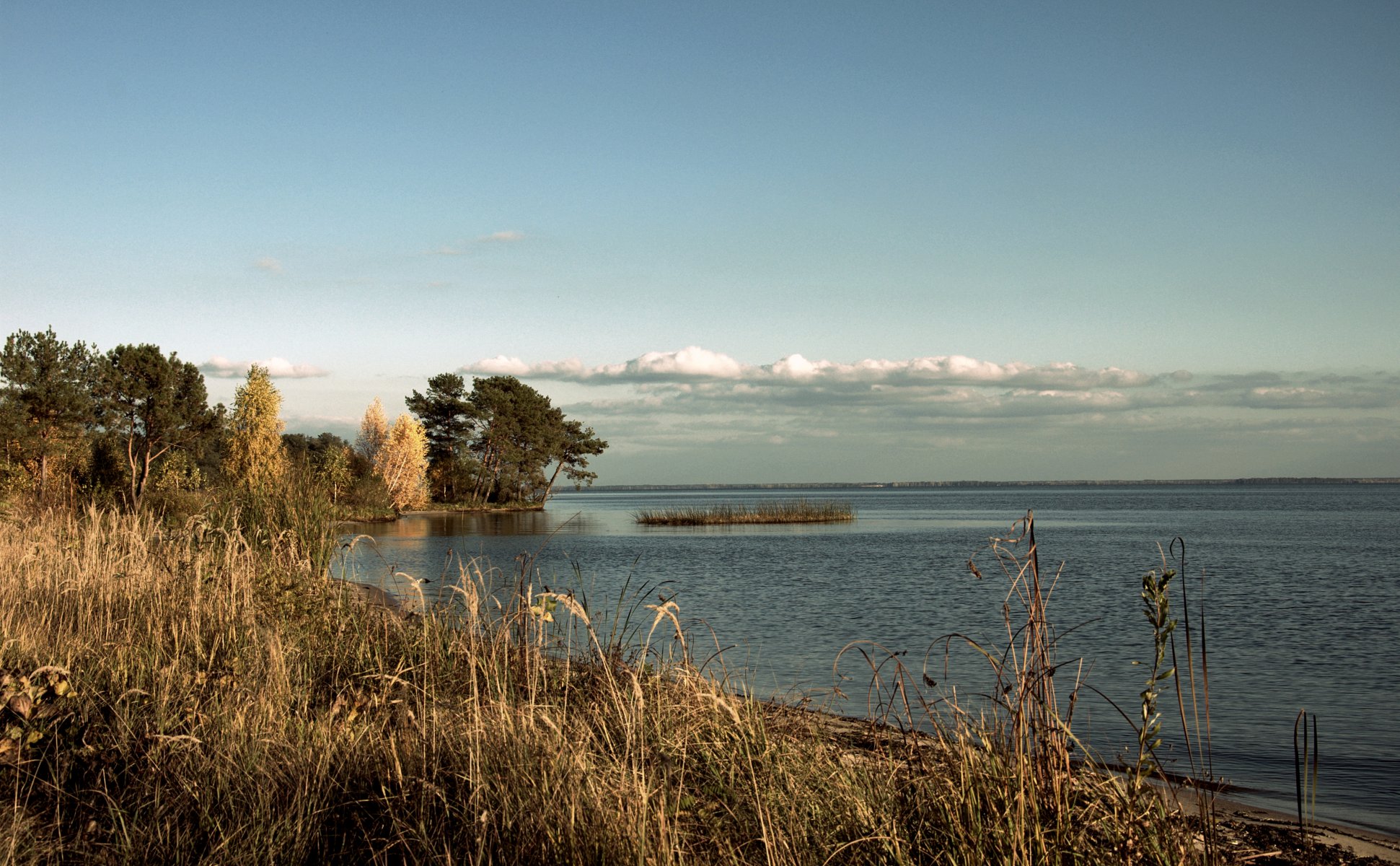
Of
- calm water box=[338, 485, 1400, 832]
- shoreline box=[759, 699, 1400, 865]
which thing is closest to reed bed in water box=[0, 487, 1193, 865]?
shoreline box=[759, 699, 1400, 865]

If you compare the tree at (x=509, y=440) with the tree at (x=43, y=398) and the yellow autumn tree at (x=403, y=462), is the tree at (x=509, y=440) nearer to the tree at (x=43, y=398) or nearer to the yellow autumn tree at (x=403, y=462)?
the yellow autumn tree at (x=403, y=462)

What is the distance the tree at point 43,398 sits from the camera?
32375 mm

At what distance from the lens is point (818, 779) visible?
4.28 m

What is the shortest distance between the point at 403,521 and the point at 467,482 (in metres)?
11.8

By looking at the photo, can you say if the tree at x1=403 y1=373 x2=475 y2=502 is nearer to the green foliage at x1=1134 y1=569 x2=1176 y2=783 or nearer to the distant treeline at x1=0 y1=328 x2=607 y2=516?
the distant treeline at x1=0 y1=328 x2=607 y2=516

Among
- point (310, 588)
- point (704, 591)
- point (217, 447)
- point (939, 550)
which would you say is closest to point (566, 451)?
point (217, 447)

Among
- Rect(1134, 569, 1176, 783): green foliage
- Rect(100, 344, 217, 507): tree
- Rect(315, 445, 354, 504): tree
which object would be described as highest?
Rect(100, 344, 217, 507): tree

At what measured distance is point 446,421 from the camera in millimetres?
65250

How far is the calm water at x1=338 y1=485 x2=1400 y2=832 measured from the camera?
28.9 feet

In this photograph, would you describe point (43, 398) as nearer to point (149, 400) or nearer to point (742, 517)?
point (149, 400)

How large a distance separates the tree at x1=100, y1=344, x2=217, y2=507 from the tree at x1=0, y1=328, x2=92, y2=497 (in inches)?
207

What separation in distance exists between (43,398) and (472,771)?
37026 millimetres

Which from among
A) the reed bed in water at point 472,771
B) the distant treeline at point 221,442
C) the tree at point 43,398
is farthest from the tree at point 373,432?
the reed bed in water at point 472,771

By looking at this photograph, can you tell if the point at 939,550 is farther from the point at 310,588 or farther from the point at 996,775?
the point at 996,775
